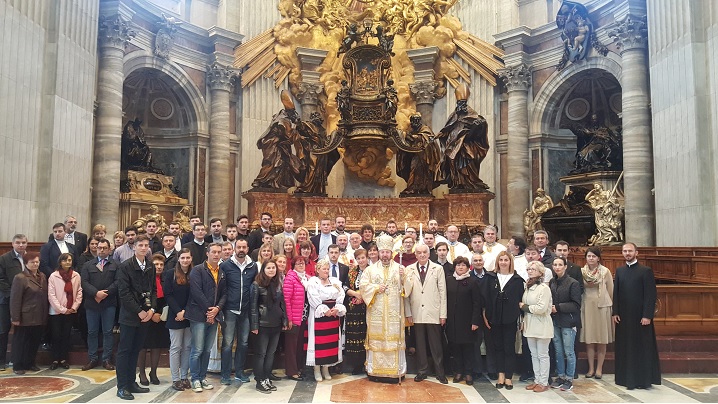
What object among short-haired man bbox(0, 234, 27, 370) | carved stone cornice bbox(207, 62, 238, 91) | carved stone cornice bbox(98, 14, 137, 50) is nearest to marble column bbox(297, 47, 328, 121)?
carved stone cornice bbox(207, 62, 238, 91)

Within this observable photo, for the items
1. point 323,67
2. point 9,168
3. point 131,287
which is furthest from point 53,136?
point 323,67

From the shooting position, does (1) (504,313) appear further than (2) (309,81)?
No

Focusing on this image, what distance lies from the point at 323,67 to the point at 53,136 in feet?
30.4

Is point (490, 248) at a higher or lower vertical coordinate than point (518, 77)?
lower

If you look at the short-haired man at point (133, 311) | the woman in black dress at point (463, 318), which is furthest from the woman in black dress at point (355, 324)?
the short-haired man at point (133, 311)

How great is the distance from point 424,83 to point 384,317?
13.2m

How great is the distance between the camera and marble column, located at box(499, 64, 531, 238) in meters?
17.0

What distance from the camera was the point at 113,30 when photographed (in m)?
13.8

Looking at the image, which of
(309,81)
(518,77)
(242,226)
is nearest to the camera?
(242,226)

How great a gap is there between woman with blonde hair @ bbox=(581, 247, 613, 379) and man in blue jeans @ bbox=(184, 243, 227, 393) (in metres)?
3.96

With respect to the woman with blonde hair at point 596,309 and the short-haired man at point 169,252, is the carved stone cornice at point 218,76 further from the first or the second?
the woman with blonde hair at point 596,309

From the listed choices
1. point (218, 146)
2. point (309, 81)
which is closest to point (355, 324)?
point (218, 146)

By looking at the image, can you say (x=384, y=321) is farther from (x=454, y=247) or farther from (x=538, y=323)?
(x=454, y=247)

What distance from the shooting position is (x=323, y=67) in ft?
61.5
